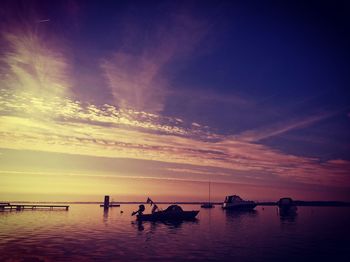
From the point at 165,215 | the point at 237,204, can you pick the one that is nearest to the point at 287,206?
the point at 237,204

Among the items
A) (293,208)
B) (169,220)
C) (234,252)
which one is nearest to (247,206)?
(293,208)

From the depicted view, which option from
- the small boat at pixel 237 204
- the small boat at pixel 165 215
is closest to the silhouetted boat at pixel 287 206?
the small boat at pixel 237 204

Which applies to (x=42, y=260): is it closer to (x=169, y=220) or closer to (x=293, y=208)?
(x=169, y=220)

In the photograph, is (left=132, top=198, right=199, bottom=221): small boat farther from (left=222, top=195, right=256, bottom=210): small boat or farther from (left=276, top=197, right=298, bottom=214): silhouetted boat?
(left=276, top=197, right=298, bottom=214): silhouetted boat

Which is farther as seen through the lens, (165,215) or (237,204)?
(237,204)

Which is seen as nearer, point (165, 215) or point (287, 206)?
point (165, 215)

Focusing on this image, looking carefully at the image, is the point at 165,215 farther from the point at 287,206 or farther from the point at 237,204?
the point at 287,206

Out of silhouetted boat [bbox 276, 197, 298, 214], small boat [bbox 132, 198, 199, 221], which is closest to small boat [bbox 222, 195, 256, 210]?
silhouetted boat [bbox 276, 197, 298, 214]

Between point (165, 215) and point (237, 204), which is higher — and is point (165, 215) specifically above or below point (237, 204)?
below

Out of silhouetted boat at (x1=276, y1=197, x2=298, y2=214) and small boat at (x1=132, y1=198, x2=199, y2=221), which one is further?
silhouetted boat at (x1=276, y1=197, x2=298, y2=214)

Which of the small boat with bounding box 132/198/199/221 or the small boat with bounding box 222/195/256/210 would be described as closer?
the small boat with bounding box 132/198/199/221

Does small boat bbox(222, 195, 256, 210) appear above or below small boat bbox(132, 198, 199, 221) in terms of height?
above

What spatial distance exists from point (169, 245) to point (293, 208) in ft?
374

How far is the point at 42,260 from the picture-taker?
1046 inches
